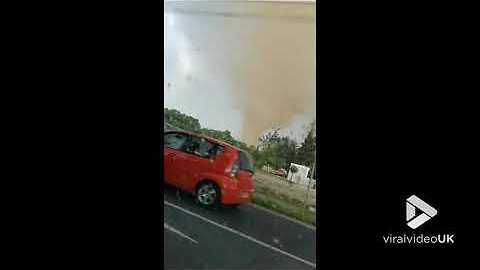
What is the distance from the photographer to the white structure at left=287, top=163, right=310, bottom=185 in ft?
7.53

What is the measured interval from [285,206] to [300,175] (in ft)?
0.56

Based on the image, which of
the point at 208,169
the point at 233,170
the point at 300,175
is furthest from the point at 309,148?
the point at 208,169

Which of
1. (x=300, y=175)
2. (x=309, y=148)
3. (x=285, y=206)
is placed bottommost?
(x=285, y=206)

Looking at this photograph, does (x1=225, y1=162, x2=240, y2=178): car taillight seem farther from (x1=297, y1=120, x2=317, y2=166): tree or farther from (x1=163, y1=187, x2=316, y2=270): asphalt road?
(x1=297, y1=120, x2=317, y2=166): tree

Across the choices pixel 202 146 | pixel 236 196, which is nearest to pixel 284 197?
pixel 236 196

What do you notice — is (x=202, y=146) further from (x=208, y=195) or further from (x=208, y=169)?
(x=208, y=195)

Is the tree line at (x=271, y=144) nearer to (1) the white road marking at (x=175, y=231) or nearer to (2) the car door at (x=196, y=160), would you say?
(2) the car door at (x=196, y=160)

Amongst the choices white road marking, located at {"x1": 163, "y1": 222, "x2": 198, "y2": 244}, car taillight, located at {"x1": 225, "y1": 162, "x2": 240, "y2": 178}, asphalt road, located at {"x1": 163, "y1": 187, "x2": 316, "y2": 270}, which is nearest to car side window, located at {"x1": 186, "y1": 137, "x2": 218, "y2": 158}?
car taillight, located at {"x1": 225, "y1": 162, "x2": 240, "y2": 178}

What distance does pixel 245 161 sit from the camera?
7.55 feet
